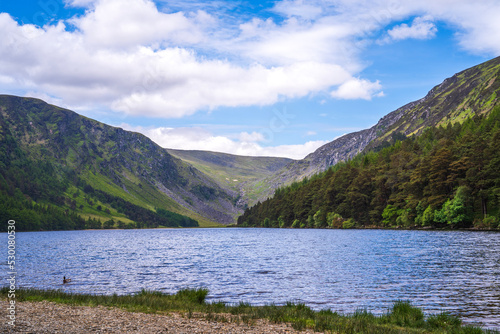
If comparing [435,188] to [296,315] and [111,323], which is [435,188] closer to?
[296,315]

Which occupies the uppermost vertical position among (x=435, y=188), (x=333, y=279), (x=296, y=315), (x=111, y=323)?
(x=435, y=188)

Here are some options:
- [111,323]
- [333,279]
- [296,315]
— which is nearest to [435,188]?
[333,279]

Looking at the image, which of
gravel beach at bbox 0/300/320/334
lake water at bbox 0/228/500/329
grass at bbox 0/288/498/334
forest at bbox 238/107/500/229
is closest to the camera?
gravel beach at bbox 0/300/320/334

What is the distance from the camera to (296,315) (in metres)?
25.9

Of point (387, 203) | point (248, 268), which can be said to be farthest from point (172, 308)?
point (387, 203)

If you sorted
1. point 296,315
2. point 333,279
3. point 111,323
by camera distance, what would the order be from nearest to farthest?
1. point 111,323
2. point 296,315
3. point 333,279

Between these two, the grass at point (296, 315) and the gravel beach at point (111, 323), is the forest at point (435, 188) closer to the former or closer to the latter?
the grass at point (296, 315)

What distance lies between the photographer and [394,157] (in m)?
182

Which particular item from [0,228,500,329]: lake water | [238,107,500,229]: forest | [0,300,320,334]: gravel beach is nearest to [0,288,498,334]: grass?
[0,300,320,334]: gravel beach

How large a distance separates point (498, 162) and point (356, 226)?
80318mm

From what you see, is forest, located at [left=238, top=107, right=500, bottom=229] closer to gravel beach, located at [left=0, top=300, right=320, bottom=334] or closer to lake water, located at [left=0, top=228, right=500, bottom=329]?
lake water, located at [left=0, top=228, right=500, bottom=329]

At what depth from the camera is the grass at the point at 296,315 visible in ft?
74.0

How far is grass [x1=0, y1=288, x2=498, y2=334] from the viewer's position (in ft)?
74.0

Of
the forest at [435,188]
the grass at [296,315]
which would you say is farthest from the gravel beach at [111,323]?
the forest at [435,188]
